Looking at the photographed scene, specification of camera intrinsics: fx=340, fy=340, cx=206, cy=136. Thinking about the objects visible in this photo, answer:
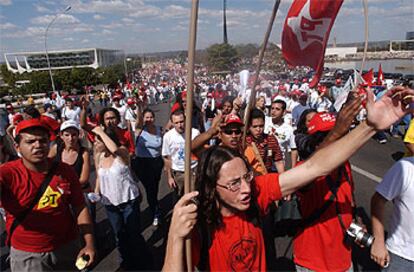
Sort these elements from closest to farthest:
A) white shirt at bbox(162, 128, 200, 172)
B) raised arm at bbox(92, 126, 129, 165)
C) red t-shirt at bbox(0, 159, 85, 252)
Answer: red t-shirt at bbox(0, 159, 85, 252) → raised arm at bbox(92, 126, 129, 165) → white shirt at bbox(162, 128, 200, 172)

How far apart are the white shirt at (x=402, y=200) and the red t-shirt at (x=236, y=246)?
2.89ft

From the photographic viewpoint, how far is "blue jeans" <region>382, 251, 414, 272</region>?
2.06 metres

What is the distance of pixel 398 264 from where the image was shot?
2.12 meters

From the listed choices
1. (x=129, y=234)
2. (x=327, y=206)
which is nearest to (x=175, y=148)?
(x=129, y=234)

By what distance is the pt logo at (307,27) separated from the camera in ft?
9.36

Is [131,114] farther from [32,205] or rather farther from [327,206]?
[327,206]

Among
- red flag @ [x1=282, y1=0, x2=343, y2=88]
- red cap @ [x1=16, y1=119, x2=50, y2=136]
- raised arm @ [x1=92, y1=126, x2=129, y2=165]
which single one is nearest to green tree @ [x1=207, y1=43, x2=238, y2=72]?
red flag @ [x1=282, y1=0, x2=343, y2=88]

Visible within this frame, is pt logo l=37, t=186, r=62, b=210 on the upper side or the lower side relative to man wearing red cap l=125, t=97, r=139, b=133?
upper

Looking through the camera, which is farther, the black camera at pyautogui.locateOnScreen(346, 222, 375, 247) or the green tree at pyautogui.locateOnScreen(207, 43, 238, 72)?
the green tree at pyautogui.locateOnScreen(207, 43, 238, 72)

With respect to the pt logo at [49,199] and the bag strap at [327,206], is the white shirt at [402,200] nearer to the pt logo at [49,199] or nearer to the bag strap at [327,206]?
the bag strap at [327,206]

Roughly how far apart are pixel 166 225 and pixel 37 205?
96.9 inches

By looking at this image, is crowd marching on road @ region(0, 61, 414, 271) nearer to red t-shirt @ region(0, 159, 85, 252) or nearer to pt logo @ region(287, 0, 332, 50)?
red t-shirt @ region(0, 159, 85, 252)

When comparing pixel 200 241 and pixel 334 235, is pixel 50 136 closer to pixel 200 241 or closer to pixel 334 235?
pixel 200 241

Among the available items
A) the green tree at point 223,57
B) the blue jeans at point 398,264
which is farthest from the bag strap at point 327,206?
the green tree at point 223,57
